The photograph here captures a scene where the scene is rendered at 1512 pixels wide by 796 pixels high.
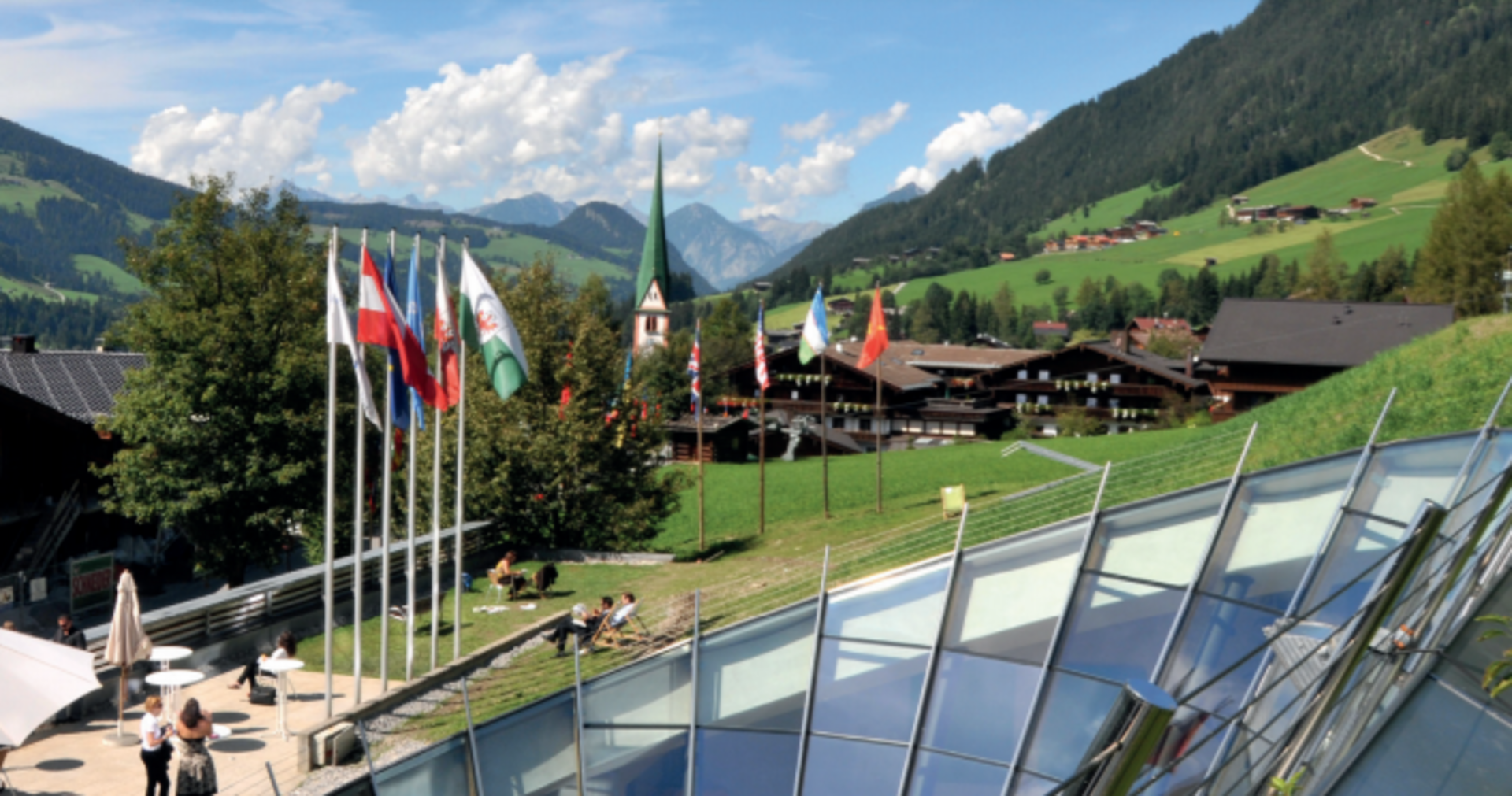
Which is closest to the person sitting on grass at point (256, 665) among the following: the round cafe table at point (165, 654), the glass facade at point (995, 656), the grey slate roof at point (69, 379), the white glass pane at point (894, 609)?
the round cafe table at point (165, 654)

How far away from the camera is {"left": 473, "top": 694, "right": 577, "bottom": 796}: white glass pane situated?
1438 centimetres

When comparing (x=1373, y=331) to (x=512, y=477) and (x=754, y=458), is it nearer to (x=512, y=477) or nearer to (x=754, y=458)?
(x=754, y=458)

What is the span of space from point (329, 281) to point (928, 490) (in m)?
31.2

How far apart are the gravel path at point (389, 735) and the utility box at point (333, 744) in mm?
146

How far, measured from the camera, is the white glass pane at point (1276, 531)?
1552cm

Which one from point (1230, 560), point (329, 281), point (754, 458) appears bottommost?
point (754, 458)

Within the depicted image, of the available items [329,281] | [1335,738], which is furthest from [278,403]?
[1335,738]

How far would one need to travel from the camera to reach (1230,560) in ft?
52.2

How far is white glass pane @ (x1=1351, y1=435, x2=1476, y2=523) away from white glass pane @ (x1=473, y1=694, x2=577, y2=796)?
1179cm

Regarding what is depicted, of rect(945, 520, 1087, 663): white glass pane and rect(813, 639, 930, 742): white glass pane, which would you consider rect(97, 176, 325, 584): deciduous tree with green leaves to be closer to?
rect(813, 639, 930, 742): white glass pane

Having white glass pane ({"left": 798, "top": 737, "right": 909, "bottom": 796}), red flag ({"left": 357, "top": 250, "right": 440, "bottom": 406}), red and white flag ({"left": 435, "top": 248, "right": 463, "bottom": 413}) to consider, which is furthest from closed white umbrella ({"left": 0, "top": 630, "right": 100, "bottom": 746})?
white glass pane ({"left": 798, "top": 737, "right": 909, "bottom": 796})

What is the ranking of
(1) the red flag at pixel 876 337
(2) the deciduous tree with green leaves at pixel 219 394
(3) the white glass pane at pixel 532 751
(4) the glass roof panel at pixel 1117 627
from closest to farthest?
(3) the white glass pane at pixel 532 751
(4) the glass roof panel at pixel 1117 627
(2) the deciduous tree with green leaves at pixel 219 394
(1) the red flag at pixel 876 337

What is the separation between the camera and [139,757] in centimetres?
1571

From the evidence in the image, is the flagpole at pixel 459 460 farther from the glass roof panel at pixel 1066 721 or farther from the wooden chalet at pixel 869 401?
the wooden chalet at pixel 869 401
